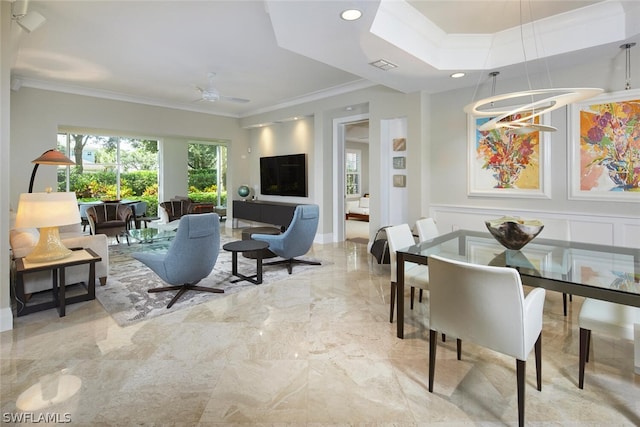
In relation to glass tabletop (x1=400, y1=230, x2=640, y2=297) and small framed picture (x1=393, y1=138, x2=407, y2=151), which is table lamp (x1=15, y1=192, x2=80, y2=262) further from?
small framed picture (x1=393, y1=138, x2=407, y2=151)

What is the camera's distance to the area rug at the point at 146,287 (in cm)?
→ 317

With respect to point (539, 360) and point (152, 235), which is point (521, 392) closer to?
point (539, 360)

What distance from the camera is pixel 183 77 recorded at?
5465 millimetres

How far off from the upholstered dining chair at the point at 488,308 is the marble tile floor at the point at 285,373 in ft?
0.76

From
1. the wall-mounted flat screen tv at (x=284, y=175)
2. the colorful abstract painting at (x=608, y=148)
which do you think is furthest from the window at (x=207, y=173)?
the colorful abstract painting at (x=608, y=148)

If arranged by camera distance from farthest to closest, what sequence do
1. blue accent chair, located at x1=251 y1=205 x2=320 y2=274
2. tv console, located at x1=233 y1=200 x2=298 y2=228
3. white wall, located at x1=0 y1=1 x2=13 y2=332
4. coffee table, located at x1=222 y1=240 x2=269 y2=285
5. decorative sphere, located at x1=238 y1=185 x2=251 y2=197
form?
decorative sphere, located at x1=238 y1=185 x2=251 y2=197 < tv console, located at x1=233 y1=200 x2=298 y2=228 < blue accent chair, located at x1=251 y1=205 x2=320 y2=274 < coffee table, located at x1=222 y1=240 x2=269 y2=285 < white wall, located at x1=0 y1=1 x2=13 y2=332

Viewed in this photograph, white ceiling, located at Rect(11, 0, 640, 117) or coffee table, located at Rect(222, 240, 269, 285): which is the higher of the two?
white ceiling, located at Rect(11, 0, 640, 117)

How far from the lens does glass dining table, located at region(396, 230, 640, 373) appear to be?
176cm

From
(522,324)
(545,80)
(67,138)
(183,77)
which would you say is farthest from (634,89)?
(67,138)

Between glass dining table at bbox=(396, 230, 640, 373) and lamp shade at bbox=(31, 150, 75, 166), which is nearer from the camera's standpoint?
Answer: glass dining table at bbox=(396, 230, 640, 373)

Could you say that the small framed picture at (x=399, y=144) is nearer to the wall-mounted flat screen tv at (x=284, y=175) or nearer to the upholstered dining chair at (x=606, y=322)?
the wall-mounted flat screen tv at (x=284, y=175)

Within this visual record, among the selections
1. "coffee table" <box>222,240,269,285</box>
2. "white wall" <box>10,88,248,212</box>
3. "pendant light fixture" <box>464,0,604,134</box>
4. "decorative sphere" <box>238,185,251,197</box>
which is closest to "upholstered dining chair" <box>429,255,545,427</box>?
"pendant light fixture" <box>464,0,604,134</box>

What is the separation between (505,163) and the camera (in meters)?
4.34

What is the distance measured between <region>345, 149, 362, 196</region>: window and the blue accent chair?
632 cm
